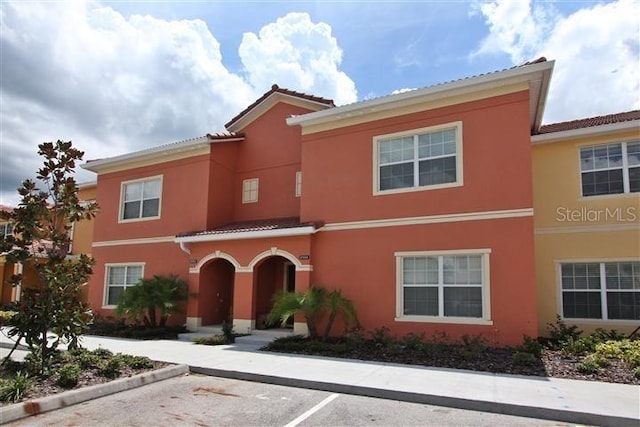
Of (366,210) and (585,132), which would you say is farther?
(585,132)

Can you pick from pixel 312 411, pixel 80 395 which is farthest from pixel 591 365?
pixel 80 395

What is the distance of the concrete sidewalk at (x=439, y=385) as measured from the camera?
6.50 meters

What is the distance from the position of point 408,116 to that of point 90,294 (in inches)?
573

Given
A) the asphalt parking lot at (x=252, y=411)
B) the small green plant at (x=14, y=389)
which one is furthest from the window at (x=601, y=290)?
the small green plant at (x=14, y=389)

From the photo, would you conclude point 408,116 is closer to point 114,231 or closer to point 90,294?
point 114,231

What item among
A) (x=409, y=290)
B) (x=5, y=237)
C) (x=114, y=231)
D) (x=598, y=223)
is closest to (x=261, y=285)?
(x=409, y=290)

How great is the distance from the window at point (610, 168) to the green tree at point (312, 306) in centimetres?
788

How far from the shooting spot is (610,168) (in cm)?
1298

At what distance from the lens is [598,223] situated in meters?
12.8

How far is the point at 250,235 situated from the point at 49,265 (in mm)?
6379

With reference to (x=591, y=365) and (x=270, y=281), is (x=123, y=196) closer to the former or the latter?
(x=270, y=281)

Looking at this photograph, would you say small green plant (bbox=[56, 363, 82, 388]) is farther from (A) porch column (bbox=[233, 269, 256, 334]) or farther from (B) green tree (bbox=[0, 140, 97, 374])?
(A) porch column (bbox=[233, 269, 256, 334])

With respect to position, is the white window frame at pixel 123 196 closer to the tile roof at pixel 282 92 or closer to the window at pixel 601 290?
the tile roof at pixel 282 92

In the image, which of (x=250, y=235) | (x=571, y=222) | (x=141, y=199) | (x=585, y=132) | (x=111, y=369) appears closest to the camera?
(x=111, y=369)
